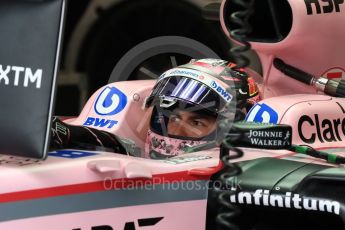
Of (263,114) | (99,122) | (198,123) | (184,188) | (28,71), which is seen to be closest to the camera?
(28,71)

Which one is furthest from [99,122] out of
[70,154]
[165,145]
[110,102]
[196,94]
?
[70,154]

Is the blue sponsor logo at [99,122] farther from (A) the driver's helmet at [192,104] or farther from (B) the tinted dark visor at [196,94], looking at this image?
(B) the tinted dark visor at [196,94]

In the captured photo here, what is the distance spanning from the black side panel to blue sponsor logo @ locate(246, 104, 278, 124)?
0.81 meters

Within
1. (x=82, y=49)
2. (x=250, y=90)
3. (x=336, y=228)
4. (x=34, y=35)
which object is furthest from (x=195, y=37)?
(x=34, y=35)

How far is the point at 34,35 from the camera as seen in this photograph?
1514mm

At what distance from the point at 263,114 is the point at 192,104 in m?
0.23

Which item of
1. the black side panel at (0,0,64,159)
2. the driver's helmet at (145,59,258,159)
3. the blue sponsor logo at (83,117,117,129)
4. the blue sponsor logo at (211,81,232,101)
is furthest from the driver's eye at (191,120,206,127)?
the black side panel at (0,0,64,159)

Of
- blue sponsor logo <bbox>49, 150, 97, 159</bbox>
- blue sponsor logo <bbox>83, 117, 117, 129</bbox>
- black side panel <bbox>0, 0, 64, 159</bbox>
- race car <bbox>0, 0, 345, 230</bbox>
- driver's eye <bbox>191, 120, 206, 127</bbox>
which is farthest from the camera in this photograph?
blue sponsor logo <bbox>83, 117, 117, 129</bbox>

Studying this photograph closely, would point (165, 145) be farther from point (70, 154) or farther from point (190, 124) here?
point (70, 154)

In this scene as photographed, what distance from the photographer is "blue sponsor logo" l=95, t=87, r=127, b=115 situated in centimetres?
255

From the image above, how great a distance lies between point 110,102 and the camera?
8.51ft

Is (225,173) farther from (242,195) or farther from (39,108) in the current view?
(39,108)

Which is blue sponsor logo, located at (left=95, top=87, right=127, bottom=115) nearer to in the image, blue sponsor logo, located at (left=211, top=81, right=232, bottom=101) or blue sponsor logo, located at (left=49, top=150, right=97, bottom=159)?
blue sponsor logo, located at (left=211, top=81, right=232, bottom=101)

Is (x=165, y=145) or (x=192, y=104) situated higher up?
(x=192, y=104)
